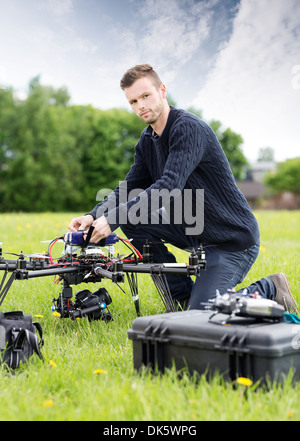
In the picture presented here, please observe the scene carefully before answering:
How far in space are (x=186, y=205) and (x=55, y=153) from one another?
46023 millimetres

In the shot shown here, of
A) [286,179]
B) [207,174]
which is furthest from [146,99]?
[286,179]

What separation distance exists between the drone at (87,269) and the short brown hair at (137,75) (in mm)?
1177

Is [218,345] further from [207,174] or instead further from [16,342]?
[207,174]

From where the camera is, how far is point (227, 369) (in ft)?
9.32

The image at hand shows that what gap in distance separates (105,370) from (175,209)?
188 centimetres

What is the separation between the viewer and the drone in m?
3.80

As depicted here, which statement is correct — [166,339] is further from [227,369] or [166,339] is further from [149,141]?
[149,141]

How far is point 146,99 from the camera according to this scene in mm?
4426

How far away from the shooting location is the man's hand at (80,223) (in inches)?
176

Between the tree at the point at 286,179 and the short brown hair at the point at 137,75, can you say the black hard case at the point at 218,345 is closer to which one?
the short brown hair at the point at 137,75

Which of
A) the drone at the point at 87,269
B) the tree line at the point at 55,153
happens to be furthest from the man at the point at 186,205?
the tree line at the point at 55,153

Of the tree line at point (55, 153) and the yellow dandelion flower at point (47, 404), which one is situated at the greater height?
the tree line at point (55, 153)

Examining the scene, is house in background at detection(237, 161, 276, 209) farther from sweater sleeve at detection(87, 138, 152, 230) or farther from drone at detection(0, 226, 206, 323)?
drone at detection(0, 226, 206, 323)
